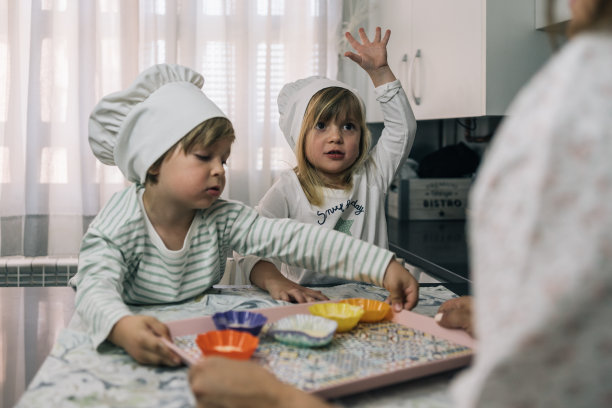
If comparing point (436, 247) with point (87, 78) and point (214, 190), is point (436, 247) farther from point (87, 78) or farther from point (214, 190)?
point (87, 78)

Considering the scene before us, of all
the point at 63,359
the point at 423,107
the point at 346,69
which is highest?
the point at 346,69

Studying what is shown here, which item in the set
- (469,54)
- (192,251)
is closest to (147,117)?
(192,251)

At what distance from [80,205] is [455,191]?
1610 mm

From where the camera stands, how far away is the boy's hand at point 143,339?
78 centimetres

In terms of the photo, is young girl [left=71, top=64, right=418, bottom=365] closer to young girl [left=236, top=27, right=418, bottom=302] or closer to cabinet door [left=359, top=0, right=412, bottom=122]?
young girl [left=236, top=27, right=418, bottom=302]

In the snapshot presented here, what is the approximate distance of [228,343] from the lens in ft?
2.66

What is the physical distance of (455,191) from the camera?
2.49 metres

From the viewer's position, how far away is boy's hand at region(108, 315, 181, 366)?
0.78 m

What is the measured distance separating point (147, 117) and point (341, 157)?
2.05 feet

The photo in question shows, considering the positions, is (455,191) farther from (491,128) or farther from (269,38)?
(269,38)

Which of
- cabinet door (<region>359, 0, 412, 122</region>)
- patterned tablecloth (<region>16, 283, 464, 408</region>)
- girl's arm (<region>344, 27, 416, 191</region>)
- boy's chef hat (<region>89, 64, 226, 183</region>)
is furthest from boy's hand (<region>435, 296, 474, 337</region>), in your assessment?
cabinet door (<region>359, 0, 412, 122</region>)

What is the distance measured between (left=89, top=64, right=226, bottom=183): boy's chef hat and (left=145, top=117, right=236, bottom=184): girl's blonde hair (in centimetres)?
2

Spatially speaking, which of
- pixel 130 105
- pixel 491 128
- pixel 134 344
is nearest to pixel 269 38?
pixel 491 128

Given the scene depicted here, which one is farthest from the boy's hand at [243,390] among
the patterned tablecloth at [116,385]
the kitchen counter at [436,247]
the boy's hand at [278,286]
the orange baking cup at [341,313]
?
the kitchen counter at [436,247]
